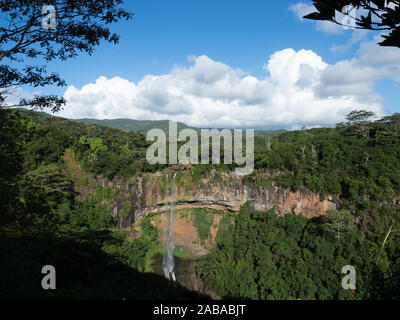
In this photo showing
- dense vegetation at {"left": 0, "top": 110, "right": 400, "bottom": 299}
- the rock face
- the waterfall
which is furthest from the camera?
the rock face

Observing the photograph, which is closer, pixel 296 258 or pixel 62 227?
pixel 62 227

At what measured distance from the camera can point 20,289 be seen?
381cm

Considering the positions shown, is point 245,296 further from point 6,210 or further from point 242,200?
point 6,210

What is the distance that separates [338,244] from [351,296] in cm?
303

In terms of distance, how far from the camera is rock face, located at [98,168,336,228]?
18.4 metres

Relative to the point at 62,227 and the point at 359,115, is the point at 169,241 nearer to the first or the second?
the point at 62,227

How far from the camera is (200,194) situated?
64.3 ft

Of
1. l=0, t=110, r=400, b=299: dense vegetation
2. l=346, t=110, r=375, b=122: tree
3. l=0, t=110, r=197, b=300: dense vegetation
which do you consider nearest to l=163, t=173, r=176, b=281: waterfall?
l=0, t=110, r=400, b=299: dense vegetation

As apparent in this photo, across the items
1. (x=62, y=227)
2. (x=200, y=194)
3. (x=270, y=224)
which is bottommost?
(x=270, y=224)

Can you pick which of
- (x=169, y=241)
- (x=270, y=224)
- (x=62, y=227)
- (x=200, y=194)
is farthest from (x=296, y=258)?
(x=62, y=227)

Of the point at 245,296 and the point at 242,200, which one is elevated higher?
the point at 242,200

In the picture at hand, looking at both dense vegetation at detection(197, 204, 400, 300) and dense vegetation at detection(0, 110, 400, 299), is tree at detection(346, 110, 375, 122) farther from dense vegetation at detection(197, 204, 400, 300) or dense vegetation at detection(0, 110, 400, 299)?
dense vegetation at detection(197, 204, 400, 300)

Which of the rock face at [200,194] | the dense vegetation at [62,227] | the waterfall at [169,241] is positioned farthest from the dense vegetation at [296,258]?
the dense vegetation at [62,227]

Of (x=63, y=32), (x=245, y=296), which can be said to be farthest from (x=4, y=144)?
(x=245, y=296)
